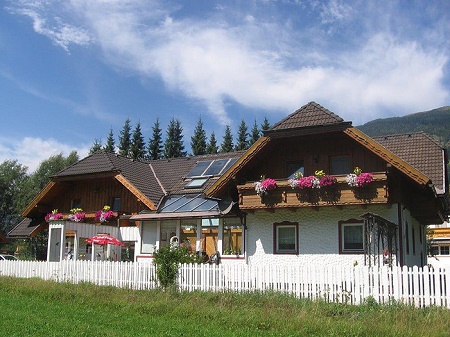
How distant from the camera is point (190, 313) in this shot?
13.0 metres

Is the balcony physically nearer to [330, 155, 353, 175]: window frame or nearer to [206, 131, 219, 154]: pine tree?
[330, 155, 353, 175]: window frame

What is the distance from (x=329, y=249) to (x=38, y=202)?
16365 millimetres

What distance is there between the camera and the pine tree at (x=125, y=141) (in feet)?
196

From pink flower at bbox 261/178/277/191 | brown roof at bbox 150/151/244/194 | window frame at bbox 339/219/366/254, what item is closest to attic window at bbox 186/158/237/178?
brown roof at bbox 150/151/244/194

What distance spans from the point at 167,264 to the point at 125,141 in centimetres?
4466

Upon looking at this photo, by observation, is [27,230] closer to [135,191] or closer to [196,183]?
[135,191]

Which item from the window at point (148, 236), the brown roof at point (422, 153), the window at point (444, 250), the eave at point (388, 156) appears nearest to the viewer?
the eave at point (388, 156)

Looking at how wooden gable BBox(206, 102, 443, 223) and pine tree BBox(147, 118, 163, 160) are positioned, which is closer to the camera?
wooden gable BBox(206, 102, 443, 223)

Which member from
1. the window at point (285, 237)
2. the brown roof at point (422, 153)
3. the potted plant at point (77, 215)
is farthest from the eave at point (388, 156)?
the potted plant at point (77, 215)

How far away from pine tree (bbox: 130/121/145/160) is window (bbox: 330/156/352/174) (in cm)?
4116

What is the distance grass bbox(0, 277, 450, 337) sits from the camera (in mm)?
10758

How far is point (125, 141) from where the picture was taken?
198ft

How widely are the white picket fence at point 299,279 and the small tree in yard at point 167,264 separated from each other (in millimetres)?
261

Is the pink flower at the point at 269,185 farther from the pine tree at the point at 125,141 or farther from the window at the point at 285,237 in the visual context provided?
the pine tree at the point at 125,141
